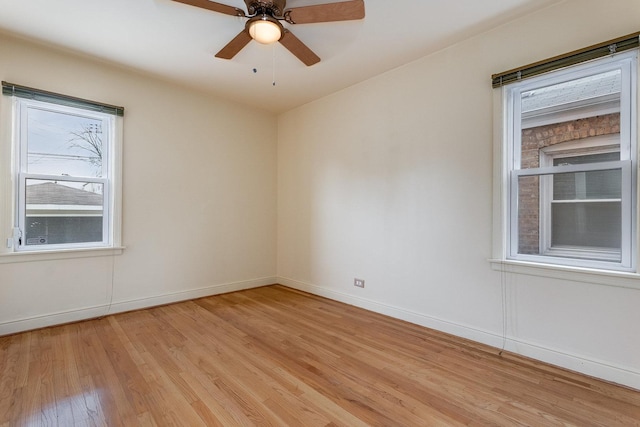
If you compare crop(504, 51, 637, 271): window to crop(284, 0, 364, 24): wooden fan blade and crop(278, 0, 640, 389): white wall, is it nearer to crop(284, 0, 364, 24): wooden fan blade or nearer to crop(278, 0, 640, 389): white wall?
crop(278, 0, 640, 389): white wall

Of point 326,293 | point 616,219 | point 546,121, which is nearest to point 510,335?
point 616,219

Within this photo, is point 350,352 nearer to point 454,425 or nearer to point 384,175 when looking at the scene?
point 454,425

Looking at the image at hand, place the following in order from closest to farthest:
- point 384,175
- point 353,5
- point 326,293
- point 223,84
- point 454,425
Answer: point 454,425 < point 353,5 < point 384,175 < point 223,84 < point 326,293

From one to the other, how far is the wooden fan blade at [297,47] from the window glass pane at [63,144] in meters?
2.44

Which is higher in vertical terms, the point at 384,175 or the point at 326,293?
the point at 384,175

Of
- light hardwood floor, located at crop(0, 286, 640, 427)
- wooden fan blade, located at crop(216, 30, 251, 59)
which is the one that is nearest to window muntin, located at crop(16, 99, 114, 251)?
light hardwood floor, located at crop(0, 286, 640, 427)

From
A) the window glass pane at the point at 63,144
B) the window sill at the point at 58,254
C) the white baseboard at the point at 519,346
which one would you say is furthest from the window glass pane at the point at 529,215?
the window glass pane at the point at 63,144

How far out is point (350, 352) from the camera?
99.0 inches

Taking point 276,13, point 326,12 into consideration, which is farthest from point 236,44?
point 326,12

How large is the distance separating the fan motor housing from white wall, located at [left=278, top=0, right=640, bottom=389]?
1.71 meters

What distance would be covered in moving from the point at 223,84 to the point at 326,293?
9.93 ft

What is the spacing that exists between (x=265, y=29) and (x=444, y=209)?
2195 millimetres

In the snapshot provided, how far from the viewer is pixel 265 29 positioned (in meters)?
2.09

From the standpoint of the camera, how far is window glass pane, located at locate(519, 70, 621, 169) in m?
2.18
